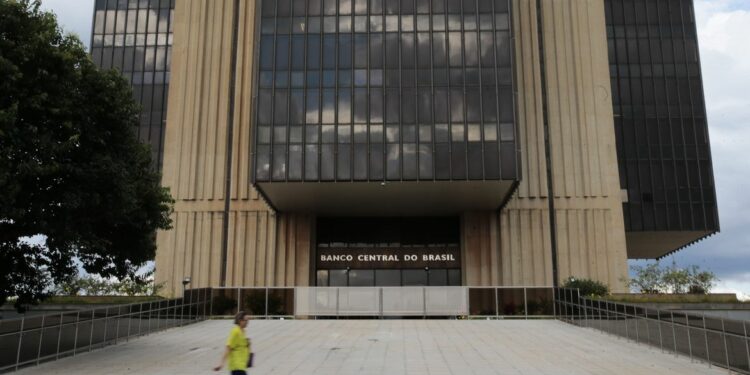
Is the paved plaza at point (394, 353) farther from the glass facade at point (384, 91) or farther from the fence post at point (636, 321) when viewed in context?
the glass facade at point (384, 91)

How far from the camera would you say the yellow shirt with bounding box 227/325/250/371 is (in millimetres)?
11062

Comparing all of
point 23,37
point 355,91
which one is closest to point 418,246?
point 355,91

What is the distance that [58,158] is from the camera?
1811 cm

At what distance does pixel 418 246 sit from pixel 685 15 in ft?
93.4

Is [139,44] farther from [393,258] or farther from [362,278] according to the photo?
[393,258]

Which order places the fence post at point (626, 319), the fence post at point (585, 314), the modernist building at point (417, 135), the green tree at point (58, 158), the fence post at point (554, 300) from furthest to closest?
the modernist building at point (417, 135)
the fence post at point (554, 300)
the fence post at point (585, 314)
the fence post at point (626, 319)
the green tree at point (58, 158)

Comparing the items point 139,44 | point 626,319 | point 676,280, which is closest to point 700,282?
point 676,280

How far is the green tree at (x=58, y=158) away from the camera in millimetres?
17094

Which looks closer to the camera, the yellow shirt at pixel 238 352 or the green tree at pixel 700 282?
the yellow shirt at pixel 238 352

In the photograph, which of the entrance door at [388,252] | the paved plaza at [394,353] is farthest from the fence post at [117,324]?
the entrance door at [388,252]

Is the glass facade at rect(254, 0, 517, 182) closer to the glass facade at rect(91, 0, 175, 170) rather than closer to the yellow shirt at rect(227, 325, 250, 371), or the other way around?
the glass facade at rect(91, 0, 175, 170)

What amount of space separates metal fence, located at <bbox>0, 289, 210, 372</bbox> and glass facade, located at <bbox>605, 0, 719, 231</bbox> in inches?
1371

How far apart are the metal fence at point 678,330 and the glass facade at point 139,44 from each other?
37.6m

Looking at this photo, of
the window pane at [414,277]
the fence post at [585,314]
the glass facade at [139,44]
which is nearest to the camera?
the fence post at [585,314]
